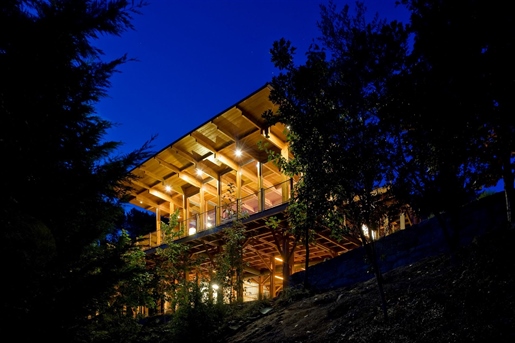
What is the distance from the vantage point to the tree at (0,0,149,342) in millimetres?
2570

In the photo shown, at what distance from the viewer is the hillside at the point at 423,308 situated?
18.2 ft

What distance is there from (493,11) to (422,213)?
335 centimetres

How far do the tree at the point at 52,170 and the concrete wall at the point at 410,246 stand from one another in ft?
20.1

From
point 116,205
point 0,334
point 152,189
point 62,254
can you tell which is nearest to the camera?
point 0,334

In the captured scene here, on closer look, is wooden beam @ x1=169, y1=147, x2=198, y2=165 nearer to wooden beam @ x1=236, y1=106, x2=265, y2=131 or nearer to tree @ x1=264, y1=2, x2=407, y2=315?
wooden beam @ x1=236, y1=106, x2=265, y2=131

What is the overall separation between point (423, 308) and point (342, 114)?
353 centimetres

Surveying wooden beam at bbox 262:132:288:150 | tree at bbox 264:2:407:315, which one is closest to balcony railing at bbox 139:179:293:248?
wooden beam at bbox 262:132:288:150

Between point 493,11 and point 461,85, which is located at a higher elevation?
point 493,11

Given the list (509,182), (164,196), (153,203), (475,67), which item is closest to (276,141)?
(164,196)

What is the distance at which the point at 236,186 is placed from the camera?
2125 cm

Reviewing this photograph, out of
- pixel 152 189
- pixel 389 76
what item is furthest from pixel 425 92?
pixel 152 189

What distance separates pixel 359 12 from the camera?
7.61 metres

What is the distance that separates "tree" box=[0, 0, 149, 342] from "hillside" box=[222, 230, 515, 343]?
15.1 ft

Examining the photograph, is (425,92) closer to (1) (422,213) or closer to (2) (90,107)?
(1) (422,213)
